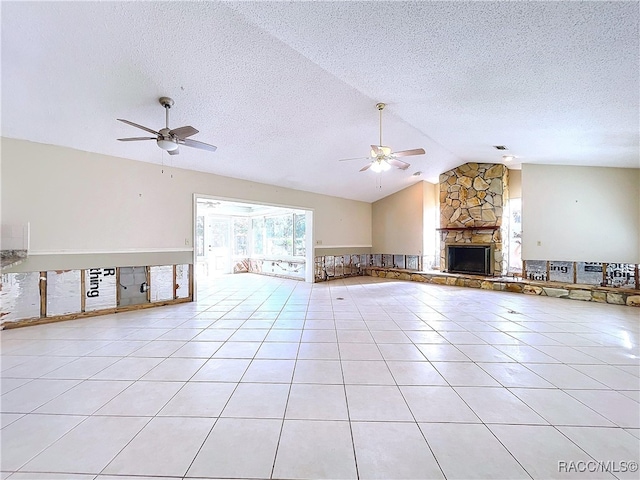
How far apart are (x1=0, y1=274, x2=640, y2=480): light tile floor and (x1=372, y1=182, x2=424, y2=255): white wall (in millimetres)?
4784

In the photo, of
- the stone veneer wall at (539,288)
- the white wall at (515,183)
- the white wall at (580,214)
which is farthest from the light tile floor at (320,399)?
the white wall at (515,183)

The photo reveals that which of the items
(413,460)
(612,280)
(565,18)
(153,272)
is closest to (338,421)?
(413,460)

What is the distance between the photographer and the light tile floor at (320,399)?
5.25 ft

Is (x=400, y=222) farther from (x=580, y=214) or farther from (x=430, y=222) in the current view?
(x=580, y=214)

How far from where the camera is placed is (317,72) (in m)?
3.39

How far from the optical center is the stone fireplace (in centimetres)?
732

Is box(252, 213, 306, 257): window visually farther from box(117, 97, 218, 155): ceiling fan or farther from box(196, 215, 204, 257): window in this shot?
box(117, 97, 218, 155): ceiling fan

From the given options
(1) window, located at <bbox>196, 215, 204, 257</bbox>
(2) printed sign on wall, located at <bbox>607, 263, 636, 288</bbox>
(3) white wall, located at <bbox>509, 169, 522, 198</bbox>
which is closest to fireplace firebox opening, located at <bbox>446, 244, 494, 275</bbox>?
(3) white wall, located at <bbox>509, 169, 522, 198</bbox>

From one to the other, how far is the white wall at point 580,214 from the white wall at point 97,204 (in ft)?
23.7

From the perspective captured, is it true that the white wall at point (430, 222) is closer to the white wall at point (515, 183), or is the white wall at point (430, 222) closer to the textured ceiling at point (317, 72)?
the white wall at point (515, 183)

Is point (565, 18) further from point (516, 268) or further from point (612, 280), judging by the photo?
point (516, 268)

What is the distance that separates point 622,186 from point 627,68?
4622mm

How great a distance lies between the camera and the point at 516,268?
24.5ft

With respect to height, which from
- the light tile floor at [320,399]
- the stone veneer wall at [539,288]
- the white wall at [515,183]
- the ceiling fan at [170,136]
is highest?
the white wall at [515,183]
